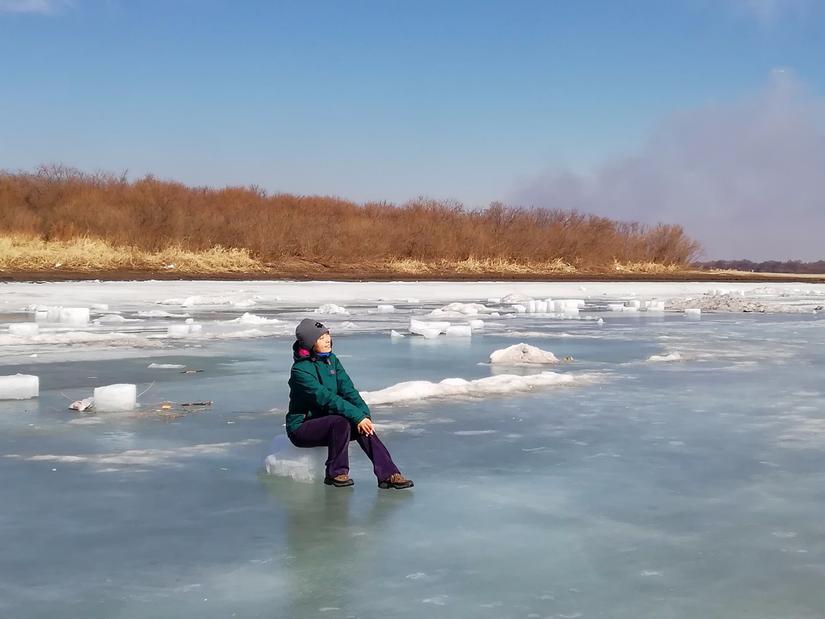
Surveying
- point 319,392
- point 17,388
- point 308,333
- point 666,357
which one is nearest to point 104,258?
point 666,357

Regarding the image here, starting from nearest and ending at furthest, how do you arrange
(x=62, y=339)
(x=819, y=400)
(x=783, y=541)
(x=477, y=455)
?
(x=783, y=541)
(x=477, y=455)
(x=819, y=400)
(x=62, y=339)

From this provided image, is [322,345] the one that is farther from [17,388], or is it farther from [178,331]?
[178,331]

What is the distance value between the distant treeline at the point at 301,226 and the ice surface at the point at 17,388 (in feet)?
95.5

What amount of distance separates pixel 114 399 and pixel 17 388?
3.07 feet

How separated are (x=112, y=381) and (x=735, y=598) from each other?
6335 mm

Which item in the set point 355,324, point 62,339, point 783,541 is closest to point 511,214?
point 355,324

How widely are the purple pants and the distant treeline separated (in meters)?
32.1

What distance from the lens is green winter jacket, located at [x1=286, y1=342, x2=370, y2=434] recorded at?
15.6ft

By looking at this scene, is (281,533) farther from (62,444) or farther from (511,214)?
(511,214)

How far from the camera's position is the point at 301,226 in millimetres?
40562

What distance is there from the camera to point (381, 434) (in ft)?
19.5

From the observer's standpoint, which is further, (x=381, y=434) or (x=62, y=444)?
(x=381, y=434)

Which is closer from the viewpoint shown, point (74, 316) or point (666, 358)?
point (666, 358)

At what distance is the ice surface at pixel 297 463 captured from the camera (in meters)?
4.77
